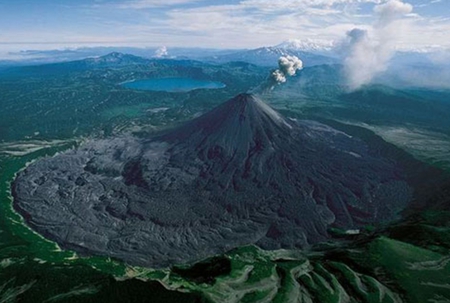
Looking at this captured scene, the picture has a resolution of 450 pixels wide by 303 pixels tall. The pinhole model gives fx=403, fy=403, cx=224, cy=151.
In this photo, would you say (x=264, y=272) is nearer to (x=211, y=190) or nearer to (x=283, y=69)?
(x=211, y=190)

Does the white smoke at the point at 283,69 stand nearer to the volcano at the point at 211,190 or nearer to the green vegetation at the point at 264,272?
the volcano at the point at 211,190

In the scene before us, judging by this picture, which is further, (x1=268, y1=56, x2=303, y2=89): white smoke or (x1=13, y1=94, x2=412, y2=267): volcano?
(x1=268, y1=56, x2=303, y2=89): white smoke

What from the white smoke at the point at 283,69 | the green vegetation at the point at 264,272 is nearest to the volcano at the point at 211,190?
the green vegetation at the point at 264,272

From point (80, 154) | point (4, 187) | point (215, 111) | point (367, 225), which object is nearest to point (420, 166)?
point (367, 225)

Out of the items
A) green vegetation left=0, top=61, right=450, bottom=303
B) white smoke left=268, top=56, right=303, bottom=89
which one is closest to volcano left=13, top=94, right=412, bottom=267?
green vegetation left=0, top=61, right=450, bottom=303

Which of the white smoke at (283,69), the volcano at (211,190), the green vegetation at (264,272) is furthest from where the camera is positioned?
the white smoke at (283,69)

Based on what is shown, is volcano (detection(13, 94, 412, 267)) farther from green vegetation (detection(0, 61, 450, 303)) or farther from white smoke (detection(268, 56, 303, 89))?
white smoke (detection(268, 56, 303, 89))

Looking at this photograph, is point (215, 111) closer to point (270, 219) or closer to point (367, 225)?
point (270, 219)

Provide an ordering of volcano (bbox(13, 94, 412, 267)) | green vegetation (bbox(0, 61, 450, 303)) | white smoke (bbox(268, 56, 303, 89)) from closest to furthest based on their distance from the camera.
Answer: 1. green vegetation (bbox(0, 61, 450, 303))
2. volcano (bbox(13, 94, 412, 267))
3. white smoke (bbox(268, 56, 303, 89))
